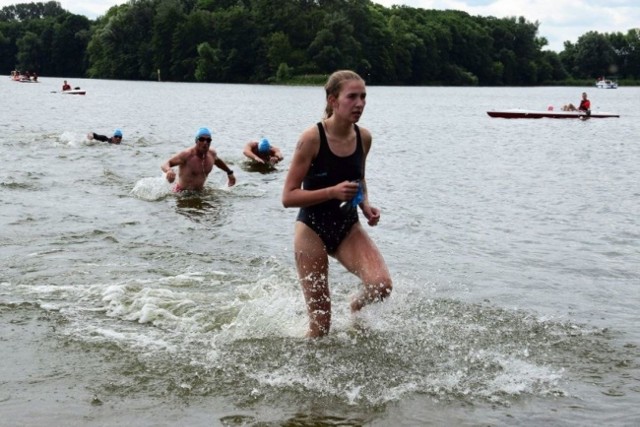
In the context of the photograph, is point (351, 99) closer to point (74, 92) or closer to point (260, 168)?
point (260, 168)

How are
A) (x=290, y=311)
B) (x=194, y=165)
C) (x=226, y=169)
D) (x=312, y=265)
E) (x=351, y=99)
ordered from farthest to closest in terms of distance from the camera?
1. (x=226, y=169)
2. (x=194, y=165)
3. (x=290, y=311)
4. (x=312, y=265)
5. (x=351, y=99)

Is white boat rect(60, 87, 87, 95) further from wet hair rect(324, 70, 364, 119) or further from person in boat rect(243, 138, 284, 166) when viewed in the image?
wet hair rect(324, 70, 364, 119)

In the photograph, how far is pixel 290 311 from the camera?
24.9 feet

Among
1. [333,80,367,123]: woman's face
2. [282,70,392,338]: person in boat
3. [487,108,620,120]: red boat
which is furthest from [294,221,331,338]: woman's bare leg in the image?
[487,108,620,120]: red boat

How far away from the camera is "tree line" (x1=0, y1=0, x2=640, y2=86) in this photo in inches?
4870

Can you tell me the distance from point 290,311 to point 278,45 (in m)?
117

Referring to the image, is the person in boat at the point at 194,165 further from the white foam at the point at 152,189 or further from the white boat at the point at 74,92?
the white boat at the point at 74,92

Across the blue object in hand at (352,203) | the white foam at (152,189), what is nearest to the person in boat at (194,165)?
the white foam at (152,189)

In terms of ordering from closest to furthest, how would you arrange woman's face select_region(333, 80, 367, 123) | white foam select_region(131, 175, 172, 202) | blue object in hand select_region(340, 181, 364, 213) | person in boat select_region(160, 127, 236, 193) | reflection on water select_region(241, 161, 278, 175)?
woman's face select_region(333, 80, 367, 123)
blue object in hand select_region(340, 181, 364, 213)
person in boat select_region(160, 127, 236, 193)
white foam select_region(131, 175, 172, 202)
reflection on water select_region(241, 161, 278, 175)

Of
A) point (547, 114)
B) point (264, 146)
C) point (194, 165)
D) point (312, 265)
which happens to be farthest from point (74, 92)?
point (312, 265)

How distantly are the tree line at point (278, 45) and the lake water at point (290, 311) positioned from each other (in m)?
105

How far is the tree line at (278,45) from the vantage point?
123688 mm

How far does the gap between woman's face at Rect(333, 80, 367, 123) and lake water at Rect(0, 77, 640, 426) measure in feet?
6.37

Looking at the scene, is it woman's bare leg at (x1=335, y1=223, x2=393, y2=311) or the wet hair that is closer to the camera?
the wet hair
